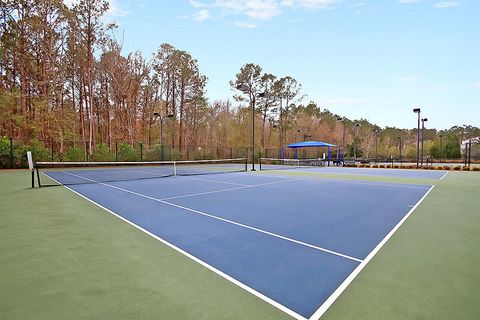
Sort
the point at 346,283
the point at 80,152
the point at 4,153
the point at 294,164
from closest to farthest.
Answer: the point at 346,283 < the point at 4,153 < the point at 80,152 < the point at 294,164

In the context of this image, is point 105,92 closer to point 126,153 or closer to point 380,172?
point 126,153

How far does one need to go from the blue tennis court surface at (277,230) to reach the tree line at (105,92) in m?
11.0

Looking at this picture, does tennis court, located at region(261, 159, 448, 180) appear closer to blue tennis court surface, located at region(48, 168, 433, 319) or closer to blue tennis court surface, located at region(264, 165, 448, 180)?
blue tennis court surface, located at region(264, 165, 448, 180)

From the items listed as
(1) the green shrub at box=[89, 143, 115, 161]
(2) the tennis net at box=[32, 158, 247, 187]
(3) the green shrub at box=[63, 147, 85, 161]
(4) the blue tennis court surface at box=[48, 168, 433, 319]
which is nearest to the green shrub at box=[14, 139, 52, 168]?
(2) the tennis net at box=[32, 158, 247, 187]

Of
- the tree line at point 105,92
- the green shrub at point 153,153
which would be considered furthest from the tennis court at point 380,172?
the green shrub at point 153,153

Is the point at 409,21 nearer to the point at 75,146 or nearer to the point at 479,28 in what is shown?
the point at 479,28

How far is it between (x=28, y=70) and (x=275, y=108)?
31.2 meters

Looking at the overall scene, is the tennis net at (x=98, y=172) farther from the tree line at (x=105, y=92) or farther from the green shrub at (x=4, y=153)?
the tree line at (x=105, y=92)

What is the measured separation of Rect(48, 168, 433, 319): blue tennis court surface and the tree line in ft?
36.2

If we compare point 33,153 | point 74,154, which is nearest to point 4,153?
point 33,153

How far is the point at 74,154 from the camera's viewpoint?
2130 cm

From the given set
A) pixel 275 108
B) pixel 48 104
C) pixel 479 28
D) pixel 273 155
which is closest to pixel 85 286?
pixel 479 28

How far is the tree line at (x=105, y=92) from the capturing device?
22.2m

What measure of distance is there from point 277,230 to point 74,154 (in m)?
21.5
